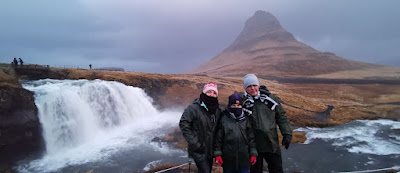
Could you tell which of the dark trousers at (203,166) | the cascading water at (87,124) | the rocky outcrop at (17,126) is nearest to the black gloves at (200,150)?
the dark trousers at (203,166)

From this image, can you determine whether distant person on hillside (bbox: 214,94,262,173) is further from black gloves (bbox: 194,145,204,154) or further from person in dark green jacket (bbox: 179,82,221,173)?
black gloves (bbox: 194,145,204,154)

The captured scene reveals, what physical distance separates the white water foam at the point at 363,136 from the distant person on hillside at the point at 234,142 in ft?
62.6

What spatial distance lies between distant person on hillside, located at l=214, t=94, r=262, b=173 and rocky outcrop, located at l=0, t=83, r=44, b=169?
18542mm

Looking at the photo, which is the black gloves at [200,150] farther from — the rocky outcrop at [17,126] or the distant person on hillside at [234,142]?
the rocky outcrop at [17,126]

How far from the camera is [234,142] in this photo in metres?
5.31

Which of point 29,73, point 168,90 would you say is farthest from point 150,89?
point 29,73

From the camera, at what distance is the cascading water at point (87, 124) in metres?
17.6

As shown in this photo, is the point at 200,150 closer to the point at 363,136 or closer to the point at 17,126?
the point at 17,126

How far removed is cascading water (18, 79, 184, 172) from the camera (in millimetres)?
17609

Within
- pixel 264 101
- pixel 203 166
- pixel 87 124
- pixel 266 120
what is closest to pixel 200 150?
pixel 203 166

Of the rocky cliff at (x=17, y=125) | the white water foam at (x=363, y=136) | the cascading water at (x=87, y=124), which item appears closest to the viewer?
the rocky cliff at (x=17, y=125)

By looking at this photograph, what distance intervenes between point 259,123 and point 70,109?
69.9 ft

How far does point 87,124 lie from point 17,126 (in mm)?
5509

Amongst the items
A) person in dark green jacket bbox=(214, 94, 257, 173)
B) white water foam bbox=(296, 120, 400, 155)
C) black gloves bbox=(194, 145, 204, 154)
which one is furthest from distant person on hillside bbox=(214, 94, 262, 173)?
white water foam bbox=(296, 120, 400, 155)
